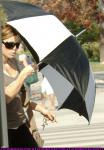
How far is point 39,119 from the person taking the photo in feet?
49.3

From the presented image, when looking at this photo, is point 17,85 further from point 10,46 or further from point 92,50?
point 92,50

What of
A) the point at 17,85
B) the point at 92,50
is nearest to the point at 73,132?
the point at 17,85

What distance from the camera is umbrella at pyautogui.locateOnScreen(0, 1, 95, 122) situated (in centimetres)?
501

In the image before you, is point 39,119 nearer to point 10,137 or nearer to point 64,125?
point 64,125

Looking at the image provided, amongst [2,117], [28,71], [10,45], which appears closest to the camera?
[2,117]

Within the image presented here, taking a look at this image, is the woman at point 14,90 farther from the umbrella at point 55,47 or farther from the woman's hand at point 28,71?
the umbrella at point 55,47

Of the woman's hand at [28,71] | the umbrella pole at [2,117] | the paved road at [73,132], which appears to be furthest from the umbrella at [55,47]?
the paved road at [73,132]

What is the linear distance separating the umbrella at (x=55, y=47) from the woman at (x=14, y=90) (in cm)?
11

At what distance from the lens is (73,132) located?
12.4 m

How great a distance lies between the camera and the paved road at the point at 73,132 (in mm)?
10883

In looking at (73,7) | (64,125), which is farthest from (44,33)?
(73,7)

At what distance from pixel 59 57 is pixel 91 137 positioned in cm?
661

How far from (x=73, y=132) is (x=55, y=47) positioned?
7.44 m

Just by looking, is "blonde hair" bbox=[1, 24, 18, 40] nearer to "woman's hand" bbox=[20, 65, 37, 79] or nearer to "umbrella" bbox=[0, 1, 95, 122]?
"umbrella" bbox=[0, 1, 95, 122]
